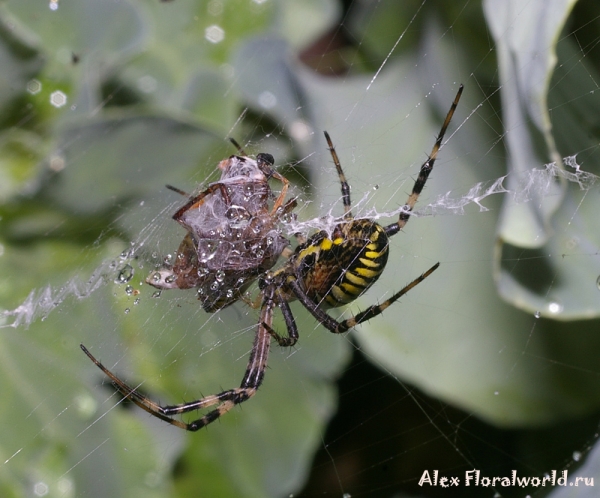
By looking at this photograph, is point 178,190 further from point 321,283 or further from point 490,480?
point 490,480

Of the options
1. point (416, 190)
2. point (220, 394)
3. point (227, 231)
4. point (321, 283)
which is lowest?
point (220, 394)

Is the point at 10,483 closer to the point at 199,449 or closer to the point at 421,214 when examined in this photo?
the point at 199,449

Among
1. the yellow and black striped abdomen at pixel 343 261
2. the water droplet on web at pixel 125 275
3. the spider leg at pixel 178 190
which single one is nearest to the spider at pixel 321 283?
the yellow and black striped abdomen at pixel 343 261

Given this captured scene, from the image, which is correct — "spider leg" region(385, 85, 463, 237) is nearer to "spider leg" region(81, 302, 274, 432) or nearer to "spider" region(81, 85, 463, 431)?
"spider" region(81, 85, 463, 431)

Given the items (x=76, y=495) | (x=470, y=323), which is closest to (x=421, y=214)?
(x=470, y=323)

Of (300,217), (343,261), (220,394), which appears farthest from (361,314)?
(220,394)

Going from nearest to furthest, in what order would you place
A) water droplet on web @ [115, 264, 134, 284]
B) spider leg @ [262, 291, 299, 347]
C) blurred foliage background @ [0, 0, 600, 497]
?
blurred foliage background @ [0, 0, 600, 497]
water droplet on web @ [115, 264, 134, 284]
spider leg @ [262, 291, 299, 347]

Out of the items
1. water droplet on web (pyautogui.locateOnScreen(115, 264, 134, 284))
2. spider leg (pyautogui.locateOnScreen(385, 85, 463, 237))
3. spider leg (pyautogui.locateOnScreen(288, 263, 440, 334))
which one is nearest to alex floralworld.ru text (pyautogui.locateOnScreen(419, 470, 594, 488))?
spider leg (pyautogui.locateOnScreen(288, 263, 440, 334))
